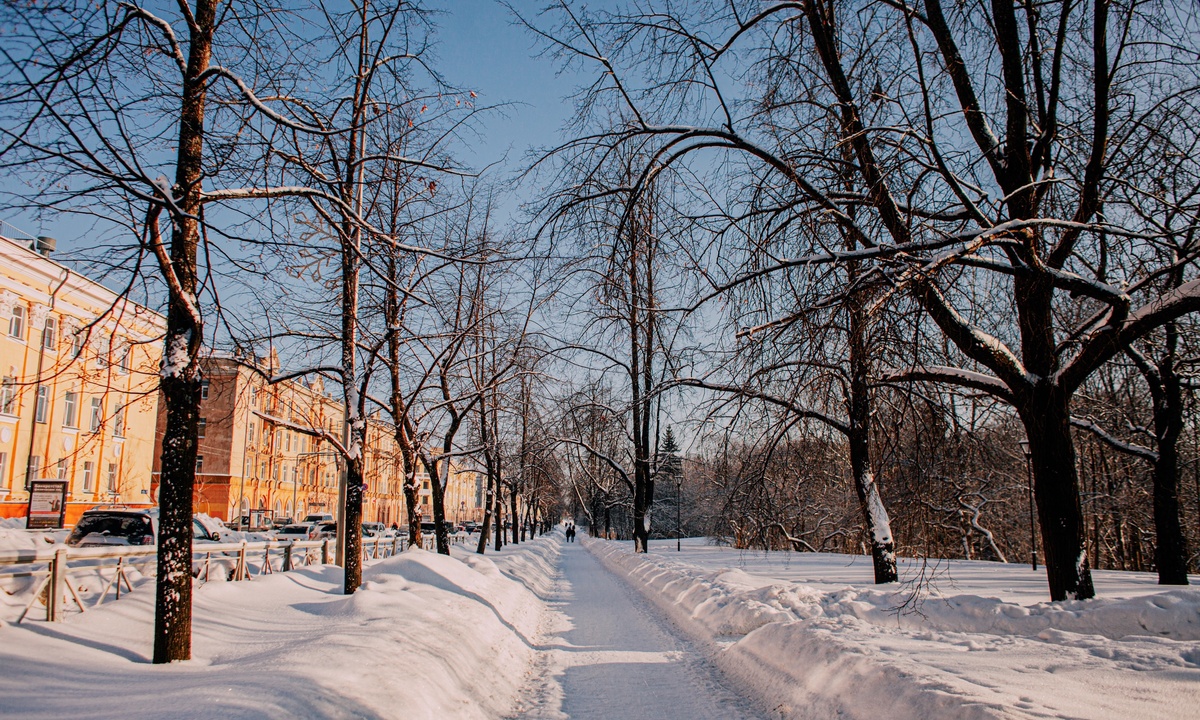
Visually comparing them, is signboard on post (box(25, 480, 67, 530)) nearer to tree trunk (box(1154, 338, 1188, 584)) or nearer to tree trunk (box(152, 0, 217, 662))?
tree trunk (box(152, 0, 217, 662))

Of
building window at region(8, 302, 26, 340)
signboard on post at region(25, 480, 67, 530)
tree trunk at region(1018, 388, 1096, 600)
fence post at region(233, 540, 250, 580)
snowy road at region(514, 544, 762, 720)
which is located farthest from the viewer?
building window at region(8, 302, 26, 340)

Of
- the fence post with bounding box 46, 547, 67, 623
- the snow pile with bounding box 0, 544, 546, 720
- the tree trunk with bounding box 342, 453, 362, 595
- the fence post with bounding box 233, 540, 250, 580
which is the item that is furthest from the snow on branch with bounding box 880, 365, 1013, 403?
the fence post with bounding box 233, 540, 250, 580

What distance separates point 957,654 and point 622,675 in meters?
3.76

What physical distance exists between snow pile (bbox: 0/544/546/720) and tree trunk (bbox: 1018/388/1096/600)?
22.2 ft

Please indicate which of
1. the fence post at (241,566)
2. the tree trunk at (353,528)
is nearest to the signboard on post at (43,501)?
the fence post at (241,566)

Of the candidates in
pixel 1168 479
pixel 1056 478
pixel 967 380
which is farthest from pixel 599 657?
pixel 1168 479

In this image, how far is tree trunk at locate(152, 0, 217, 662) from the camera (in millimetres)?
6684

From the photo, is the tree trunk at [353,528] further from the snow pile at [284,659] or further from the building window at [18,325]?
the building window at [18,325]

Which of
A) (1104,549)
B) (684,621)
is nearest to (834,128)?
(684,621)

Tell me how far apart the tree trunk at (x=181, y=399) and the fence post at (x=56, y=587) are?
2581 millimetres

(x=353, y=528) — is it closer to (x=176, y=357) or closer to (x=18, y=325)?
(x=176, y=357)

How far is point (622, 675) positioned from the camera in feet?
28.8

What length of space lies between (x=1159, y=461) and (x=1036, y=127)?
1206 cm

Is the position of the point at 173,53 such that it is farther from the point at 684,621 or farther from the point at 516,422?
the point at 516,422
